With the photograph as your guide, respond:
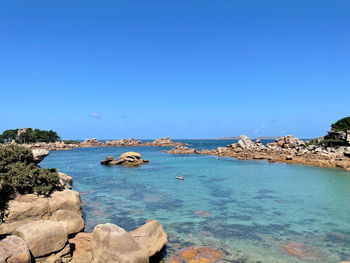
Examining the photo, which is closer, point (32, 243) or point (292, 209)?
point (32, 243)

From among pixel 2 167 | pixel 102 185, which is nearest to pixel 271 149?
pixel 102 185

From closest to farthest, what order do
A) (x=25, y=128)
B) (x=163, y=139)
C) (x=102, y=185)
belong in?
(x=102, y=185)
(x=25, y=128)
(x=163, y=139)

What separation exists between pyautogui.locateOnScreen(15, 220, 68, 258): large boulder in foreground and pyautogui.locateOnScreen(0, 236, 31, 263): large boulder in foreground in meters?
0.71

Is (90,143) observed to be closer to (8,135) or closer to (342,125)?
(8,135)

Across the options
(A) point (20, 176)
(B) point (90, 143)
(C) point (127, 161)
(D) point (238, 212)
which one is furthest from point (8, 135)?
(D) point (238, 212)

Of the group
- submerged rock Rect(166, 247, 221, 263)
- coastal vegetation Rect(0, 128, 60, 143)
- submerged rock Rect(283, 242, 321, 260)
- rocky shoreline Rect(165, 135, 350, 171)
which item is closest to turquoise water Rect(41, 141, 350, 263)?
submerged rock Rect(283, 242, 321, 260)

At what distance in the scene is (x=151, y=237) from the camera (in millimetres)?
12266

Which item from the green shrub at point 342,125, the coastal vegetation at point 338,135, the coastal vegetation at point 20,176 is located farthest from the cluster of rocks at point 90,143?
the coastal vegetation at point 20,176

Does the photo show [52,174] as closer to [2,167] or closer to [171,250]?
[2,167]

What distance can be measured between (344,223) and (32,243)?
65.7 feet

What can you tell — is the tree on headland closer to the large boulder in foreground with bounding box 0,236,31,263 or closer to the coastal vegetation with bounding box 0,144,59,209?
the coastal vegetation with bounding box 0,144,59,209

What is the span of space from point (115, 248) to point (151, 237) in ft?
7.81

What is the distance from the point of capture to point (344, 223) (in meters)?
18.6

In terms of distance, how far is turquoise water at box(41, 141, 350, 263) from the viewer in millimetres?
14711
